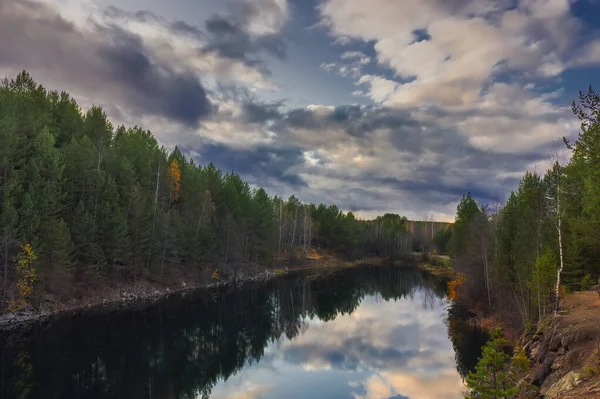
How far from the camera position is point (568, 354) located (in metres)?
16.4

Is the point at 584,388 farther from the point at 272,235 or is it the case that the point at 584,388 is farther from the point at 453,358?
the point at 272,235

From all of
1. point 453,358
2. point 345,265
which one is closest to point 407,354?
point 453,358

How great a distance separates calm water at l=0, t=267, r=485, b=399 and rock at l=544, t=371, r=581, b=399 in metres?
12.6

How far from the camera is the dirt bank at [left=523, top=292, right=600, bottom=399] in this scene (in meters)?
12.9

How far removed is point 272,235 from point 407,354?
63.9 m

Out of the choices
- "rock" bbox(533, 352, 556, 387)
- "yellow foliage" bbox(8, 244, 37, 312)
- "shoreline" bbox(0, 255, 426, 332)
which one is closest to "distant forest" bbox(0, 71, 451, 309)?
"yellow foliage" bbox(8, 244, 37, 312)

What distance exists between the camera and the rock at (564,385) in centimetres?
1311

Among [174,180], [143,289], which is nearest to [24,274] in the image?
[143,289]

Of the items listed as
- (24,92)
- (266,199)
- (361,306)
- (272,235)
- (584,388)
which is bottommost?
(361,306)

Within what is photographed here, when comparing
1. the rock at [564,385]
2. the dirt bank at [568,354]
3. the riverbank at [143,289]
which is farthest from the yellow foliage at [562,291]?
the riverbank at [143,289]

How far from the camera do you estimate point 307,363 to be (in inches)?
1280

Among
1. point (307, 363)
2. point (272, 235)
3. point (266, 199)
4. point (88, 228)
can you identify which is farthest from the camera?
point (266, 199)

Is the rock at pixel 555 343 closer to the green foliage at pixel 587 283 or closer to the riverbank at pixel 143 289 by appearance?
the green foliage at pixel 587 283

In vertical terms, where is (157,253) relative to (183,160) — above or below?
below
